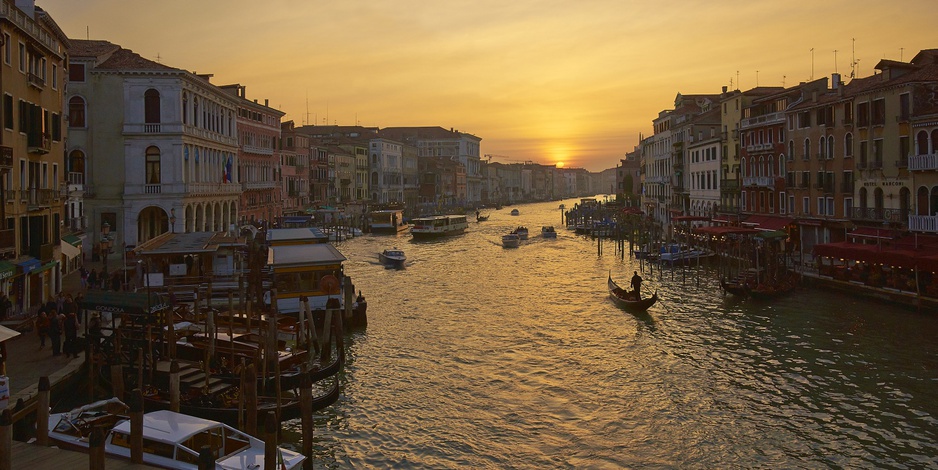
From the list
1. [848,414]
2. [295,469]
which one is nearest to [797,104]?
[848,414]

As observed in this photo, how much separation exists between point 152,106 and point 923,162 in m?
34.7

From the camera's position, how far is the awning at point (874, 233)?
2970cm

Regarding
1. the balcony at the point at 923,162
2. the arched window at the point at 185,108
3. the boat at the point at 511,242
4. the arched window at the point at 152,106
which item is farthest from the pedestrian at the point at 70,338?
the boat at the point at 511,242

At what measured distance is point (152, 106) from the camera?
3719 cm

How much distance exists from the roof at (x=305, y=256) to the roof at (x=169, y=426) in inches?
505

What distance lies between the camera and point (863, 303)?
29.0 m

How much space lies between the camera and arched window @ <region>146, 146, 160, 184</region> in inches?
1474

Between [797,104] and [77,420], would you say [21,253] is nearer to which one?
[77,420]

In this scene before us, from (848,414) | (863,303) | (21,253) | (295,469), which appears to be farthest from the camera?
(863,303)

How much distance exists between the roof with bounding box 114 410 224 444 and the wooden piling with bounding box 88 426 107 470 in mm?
1726

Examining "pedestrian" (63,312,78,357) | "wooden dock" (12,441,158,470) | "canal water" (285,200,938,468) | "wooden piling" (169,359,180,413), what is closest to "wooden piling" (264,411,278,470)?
"wooden dock" (12,441,158,470)

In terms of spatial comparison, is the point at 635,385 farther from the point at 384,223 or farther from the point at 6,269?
the point at 384,223

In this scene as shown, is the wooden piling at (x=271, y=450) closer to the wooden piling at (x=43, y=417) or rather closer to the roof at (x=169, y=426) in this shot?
the roof at (x=169, y=426)

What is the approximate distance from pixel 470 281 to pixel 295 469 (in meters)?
27.0
